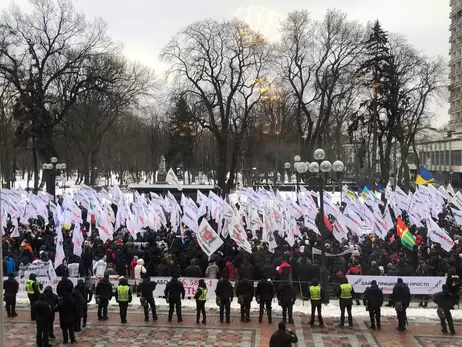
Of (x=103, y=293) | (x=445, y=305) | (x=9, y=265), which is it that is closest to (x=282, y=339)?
(x=445, y=305)

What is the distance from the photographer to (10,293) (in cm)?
1344

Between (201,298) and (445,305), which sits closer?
(445,305)

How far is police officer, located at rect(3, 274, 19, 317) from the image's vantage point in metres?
13.3

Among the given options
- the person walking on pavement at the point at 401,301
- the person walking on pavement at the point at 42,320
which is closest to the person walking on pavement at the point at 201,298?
the person walking on pavement at the point at 42,320

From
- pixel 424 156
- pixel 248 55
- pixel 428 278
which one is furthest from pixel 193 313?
pixel 424 156

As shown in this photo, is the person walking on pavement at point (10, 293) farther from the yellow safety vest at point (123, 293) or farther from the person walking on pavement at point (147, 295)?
the person walking on pavement at point (147, 295)

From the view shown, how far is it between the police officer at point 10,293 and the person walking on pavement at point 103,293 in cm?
211

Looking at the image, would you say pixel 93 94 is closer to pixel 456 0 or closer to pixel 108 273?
pixel 108 273

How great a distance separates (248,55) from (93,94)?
1501 cm

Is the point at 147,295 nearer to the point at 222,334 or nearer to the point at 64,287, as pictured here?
the point at 64,287

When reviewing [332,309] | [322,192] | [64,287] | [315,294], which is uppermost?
[322,192]

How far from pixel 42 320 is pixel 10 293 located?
2901 mm

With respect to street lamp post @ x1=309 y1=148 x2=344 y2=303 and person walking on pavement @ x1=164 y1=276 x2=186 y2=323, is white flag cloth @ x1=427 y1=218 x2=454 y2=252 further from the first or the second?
person walking on pavement @ x1=164 y1=276 x2=186 y2=323

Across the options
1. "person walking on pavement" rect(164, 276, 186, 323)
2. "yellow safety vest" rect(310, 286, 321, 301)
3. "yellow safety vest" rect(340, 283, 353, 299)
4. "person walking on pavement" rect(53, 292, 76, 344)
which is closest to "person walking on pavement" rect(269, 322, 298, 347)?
"yellow safety vest" rect(310, 286, 321, 301)
